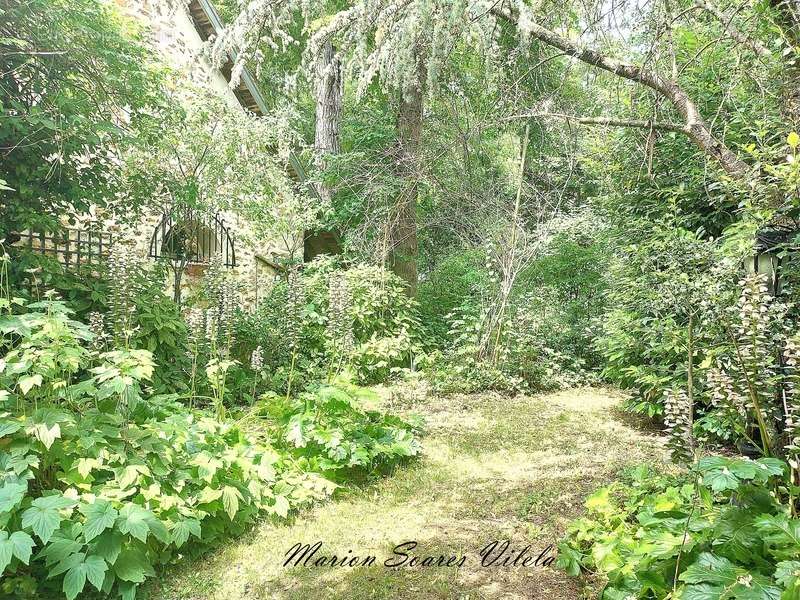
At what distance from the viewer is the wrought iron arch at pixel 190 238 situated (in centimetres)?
616

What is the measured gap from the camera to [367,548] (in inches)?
110

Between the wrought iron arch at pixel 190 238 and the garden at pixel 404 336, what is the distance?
5.1 inches

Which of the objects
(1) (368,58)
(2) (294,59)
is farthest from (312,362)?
(2) (294,59)

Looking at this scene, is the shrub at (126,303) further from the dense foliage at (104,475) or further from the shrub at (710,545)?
the shrub at (710,545)

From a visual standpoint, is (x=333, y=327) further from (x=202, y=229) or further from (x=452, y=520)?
(x=202, y=229)

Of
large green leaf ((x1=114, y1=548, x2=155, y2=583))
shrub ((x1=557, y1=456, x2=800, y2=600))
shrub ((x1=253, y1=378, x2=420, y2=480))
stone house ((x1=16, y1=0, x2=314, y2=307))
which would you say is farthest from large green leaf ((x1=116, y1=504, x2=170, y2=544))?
stone house ((x1=16, y1=0, x2=314, y2=307))

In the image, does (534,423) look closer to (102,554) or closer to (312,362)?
(312,362)

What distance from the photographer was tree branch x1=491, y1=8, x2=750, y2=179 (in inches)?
136

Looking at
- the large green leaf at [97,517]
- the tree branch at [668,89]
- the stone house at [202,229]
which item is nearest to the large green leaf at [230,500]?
the large green leaf at [97,517]

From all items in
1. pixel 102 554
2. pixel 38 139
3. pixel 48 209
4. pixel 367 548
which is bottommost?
pixel 367 548

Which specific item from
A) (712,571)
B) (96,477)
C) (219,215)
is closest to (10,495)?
(96,477)

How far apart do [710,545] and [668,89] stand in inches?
118

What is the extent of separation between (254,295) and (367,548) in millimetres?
6640

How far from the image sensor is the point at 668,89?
3.61 metres
